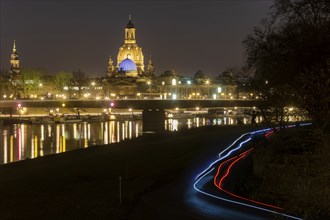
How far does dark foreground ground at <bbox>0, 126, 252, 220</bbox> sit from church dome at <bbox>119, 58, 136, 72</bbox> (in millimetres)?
152063

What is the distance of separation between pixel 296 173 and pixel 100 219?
792 cm

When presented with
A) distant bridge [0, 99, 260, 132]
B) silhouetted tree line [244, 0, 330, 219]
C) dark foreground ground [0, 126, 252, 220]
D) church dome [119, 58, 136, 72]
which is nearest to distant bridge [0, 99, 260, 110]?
distant bridge [0, 99, 260, 132]

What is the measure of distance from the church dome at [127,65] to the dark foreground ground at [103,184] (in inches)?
5987

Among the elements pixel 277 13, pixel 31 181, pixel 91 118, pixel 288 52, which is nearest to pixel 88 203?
pixel 31 181

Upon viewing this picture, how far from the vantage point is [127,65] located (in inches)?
7549

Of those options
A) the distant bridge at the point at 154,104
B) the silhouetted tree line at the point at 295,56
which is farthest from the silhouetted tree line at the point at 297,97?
the distant bridge at the point at 154,104

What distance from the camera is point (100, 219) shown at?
17.7 m

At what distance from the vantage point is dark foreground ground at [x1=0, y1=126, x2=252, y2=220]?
60.6ft

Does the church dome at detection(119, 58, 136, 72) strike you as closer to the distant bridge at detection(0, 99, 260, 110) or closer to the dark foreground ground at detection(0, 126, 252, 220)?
the distant bridge at detection(0, 99, 260, 110)

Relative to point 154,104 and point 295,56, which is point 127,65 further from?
point 295,56

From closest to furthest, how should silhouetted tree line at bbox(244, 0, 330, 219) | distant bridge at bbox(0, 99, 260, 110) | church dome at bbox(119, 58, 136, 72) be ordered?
silhouetted tree line at bbox(244, 0, 330, 219)
distant bridge at bbox(0, 99, 260, 110)
church dome at bbox(119, 58, 136, 72)

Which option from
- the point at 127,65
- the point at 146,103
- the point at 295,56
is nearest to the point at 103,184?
the point at 295,56

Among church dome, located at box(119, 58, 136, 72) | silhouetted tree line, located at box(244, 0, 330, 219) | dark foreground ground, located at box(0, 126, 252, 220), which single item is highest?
church dome, located at box(119, 58, 136, 72)

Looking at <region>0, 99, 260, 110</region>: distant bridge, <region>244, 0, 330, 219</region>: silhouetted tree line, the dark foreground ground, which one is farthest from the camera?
<region>0, 99, 260, 110</region>: distant bridge
